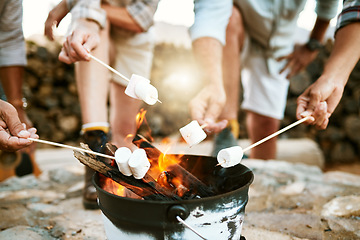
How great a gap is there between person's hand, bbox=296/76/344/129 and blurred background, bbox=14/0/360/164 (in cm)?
367

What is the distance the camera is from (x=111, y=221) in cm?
102

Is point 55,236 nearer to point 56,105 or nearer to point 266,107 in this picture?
point 266,107

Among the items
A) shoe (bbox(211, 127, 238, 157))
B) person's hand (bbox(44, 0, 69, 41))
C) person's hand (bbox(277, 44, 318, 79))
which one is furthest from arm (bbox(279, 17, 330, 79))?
person's hand (bbox(44, 0, 69, 41))

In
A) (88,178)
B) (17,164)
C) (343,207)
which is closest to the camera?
(343,207)

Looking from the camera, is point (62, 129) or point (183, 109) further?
point (183, 109)

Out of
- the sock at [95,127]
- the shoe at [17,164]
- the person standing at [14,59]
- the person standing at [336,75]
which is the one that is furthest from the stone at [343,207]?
the shoe at [17,164]

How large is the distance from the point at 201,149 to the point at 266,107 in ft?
A: 3.78

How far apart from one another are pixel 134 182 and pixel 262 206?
→ 3.44ft

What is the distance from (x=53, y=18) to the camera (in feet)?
4.94

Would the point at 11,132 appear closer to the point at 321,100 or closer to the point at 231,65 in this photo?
the point at 321,100

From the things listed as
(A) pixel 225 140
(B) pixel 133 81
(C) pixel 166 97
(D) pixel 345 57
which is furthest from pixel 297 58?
(C) pixel 166 97

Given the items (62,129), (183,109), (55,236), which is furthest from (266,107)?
(62,129)

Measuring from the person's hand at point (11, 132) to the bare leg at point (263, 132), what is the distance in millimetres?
2317

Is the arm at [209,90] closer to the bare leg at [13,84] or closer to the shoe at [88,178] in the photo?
the shoe at [88,178]
